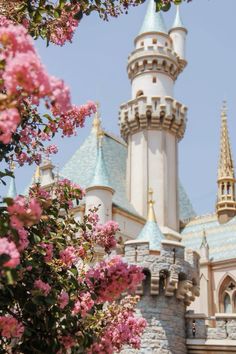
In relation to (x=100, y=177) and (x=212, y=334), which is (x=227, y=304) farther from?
(x=212, y=334)

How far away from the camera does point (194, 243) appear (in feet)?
111

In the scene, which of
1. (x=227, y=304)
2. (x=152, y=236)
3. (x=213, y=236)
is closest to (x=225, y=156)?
(x=213, y=236)

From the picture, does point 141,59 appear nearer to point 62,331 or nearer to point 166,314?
point 166,314

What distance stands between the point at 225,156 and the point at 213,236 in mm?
5636

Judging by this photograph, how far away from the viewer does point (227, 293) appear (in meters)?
31.1

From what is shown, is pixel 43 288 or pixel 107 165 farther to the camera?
pixel 107 165

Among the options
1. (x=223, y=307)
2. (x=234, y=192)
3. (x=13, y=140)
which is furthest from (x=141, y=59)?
(x=13, y=140)

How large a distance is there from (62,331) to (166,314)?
1005cm

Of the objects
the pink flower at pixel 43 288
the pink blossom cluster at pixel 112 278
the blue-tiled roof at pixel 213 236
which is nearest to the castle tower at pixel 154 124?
the blue-tiled roof at pixel 213 236

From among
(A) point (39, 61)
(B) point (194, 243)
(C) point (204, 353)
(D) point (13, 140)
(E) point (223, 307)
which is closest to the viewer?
(A) point (39, 61)

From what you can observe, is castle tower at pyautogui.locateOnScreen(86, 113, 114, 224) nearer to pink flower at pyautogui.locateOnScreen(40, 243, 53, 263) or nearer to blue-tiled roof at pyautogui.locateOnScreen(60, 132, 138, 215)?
blue-tiled roof at pyautogui.locateOnScreen(60, 132, 138, 215)

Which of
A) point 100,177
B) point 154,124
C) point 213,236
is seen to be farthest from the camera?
point 213,236

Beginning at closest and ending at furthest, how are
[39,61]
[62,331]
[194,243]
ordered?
[39,61]
[62,331]
[194,243]

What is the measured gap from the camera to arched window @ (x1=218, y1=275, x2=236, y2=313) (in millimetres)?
30875
